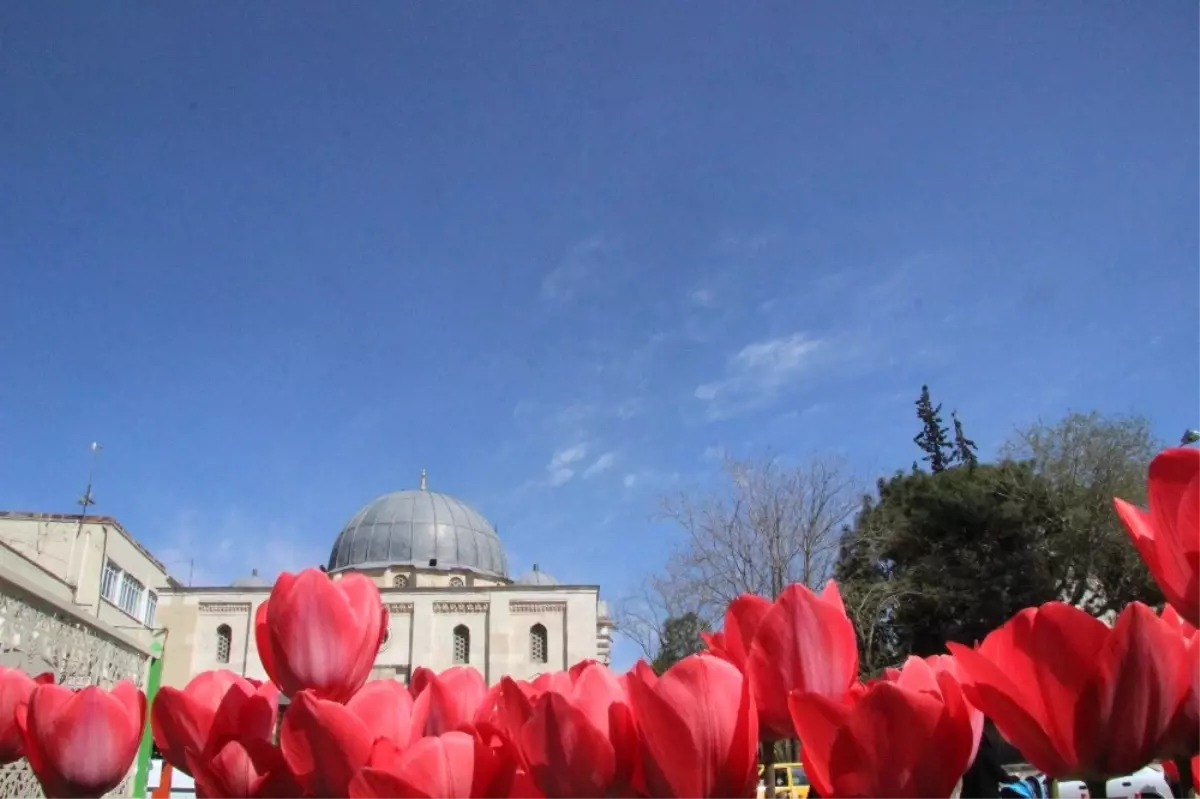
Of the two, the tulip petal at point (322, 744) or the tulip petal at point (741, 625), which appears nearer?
the tulip petal at point (322, 744)

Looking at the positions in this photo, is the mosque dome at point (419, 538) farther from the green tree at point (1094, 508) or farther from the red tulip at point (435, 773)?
the red tulip at point (435, 773)

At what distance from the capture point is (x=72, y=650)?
4.32m

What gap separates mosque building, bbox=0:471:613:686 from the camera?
75.2ft

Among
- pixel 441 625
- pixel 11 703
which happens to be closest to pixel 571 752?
pixel 11 703

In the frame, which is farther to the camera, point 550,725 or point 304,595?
point 304,595

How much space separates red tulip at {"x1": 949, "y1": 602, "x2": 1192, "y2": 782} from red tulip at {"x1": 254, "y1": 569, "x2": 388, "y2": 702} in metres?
0.62

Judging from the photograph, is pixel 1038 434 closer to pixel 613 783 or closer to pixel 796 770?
pixel 796 770

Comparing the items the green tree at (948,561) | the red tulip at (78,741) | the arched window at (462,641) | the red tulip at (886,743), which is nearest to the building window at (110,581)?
the arched window at (462,641)

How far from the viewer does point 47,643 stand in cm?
394

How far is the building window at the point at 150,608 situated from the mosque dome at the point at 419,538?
7.77 m

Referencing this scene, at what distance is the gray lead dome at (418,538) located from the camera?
36500mm

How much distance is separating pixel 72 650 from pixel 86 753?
13.5ft

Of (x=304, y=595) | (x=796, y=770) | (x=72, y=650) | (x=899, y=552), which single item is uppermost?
(x=899, y=552)

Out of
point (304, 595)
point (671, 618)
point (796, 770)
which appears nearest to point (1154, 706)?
point (304, 595)
